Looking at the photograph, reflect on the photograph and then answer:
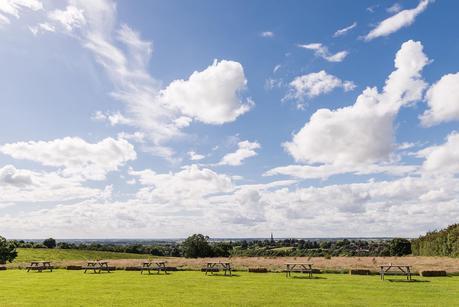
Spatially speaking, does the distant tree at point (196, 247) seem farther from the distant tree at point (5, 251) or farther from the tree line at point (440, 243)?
the tree line at point (440, 243)

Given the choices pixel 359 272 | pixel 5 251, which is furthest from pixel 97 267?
pixel 5 251

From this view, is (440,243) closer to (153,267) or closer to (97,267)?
(153,267)

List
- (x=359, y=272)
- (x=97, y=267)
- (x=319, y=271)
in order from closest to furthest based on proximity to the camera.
Answer: (x=359, y=272) → (x=319, y=271) → (x=97, y=267)

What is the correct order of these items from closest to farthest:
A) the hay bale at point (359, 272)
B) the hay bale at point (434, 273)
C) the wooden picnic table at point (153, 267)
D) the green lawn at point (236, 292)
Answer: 1. the green lawn at point (236, 292)
2. the hay bale at point (434, 273)
3. the hay bale at point (359, 272)
4. the wooden picnic table at point (153, 267)

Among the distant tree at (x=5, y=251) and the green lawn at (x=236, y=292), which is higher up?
the distant tree at (x=5, y=251)

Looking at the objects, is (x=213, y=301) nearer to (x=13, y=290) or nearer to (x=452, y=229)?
(x=13, y=290)

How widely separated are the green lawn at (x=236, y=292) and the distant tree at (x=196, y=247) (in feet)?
154

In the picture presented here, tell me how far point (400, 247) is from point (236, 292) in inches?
2743

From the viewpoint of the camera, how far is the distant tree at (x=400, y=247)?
83.1 meters

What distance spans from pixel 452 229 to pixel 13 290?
52283mm

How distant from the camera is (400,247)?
83938 mm

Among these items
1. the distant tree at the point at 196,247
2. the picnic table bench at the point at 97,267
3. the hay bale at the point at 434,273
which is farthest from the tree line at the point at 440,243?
the picnic table bench at the point at 97,267

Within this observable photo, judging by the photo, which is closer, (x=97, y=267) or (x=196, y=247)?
(x=97, y=267)

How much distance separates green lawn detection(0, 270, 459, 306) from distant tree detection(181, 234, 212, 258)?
46858 millimetres
